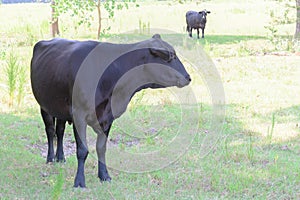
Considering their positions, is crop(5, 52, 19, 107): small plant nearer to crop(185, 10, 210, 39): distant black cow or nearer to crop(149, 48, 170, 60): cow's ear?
crop(149, 48, 170, 60): cow's ear

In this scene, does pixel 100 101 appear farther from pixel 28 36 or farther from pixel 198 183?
pixel 28 36

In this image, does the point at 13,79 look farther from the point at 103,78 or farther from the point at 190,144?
the point at 103,78

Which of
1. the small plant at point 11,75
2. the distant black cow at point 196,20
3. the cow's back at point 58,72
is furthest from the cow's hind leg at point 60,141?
the distant black cow at point 196,20

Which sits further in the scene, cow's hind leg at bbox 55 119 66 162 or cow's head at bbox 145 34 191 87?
cow's hind leg at bbox 55 119 66 162

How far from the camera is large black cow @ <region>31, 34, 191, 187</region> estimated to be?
16.1 feet


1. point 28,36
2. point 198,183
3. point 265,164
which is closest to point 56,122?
point 198,183

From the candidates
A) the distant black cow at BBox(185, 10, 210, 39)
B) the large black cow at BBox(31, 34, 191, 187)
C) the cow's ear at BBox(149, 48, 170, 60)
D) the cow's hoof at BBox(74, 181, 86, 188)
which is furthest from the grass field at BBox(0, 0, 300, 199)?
the distant black cow at BBox(185, 10, 210, 39)

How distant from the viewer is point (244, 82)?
34.7 ft

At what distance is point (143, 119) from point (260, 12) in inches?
868

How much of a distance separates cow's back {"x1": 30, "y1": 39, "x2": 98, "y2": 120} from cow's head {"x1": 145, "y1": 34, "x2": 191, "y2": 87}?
62 cm

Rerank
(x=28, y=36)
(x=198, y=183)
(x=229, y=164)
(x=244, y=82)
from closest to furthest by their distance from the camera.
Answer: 1. (x=198, y=183)
2. (x=229, y=164)
3. (x=244, y=82)
4. (x=28, y=36)

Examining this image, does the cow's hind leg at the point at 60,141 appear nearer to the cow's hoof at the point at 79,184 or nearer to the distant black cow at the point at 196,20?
the cow's hoof at the point at 79,184

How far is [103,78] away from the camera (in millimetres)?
4953

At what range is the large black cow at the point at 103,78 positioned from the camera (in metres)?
4.91
